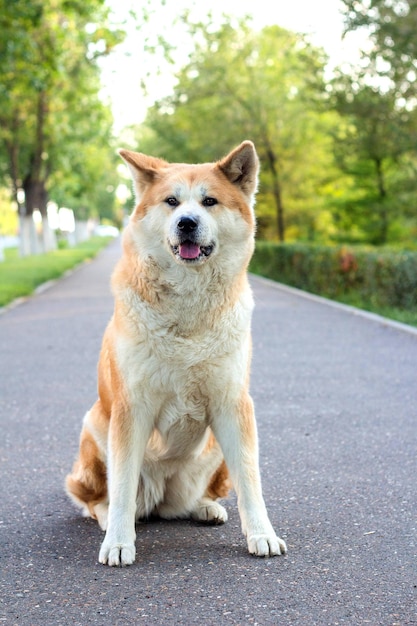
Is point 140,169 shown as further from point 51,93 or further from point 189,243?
point 51,93

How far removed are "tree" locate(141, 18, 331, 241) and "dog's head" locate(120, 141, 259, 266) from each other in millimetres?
26125

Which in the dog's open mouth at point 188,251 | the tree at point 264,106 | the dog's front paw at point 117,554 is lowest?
the dog's front paw at point 117,554

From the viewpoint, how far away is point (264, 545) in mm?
3973

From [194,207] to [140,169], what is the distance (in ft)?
1.21

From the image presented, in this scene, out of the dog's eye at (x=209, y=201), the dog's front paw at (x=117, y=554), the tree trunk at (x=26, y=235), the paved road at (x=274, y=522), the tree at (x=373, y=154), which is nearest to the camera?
the paved road at (x=274, y=522)

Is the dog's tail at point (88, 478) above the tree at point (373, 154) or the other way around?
the other way around

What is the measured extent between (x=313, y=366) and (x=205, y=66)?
23.9m

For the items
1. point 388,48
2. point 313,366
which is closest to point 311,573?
point 313,366

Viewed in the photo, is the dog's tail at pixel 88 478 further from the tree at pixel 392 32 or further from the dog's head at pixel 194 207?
the tree at pixel 392 32

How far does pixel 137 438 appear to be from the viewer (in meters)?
4.02

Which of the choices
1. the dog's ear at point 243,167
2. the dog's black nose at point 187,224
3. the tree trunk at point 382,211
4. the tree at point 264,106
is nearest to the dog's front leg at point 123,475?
the dog's black nose at point 187,224

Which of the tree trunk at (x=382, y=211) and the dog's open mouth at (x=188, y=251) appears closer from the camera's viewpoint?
the dog's open mouth at (x=188, y=251)

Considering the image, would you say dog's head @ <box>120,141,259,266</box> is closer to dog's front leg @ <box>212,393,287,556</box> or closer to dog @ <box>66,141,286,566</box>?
dog @ <box>66,141,286,566</box>

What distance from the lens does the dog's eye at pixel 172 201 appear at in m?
4.01
